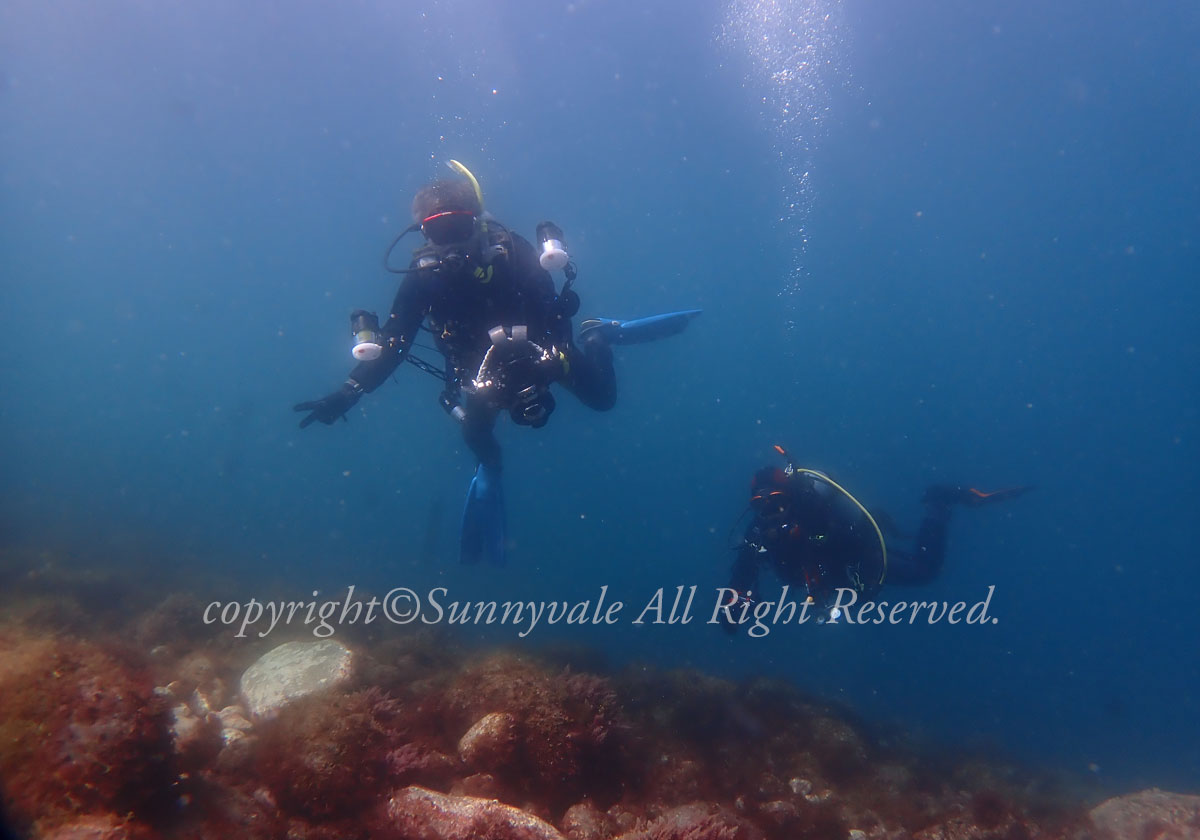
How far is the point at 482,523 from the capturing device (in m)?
8.23

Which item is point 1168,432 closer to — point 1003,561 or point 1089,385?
point 1089,385

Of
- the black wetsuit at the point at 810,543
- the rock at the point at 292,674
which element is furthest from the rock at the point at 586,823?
the black wetsuit at the point at 810,543

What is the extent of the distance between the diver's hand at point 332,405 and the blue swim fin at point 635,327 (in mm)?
3348

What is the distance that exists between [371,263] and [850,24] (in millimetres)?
63375

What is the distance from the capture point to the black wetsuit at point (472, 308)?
612 centimetres

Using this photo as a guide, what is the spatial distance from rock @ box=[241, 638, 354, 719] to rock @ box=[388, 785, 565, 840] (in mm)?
2685

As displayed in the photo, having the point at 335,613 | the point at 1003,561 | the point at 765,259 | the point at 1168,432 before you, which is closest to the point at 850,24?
the point at 765,259

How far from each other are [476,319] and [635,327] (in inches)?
121

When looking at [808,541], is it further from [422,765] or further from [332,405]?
[332,405]

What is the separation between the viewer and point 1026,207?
1895 inches

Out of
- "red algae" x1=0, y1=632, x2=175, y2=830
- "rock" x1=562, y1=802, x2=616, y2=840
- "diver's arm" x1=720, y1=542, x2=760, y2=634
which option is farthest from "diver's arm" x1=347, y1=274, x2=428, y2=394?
"diver's arm" x1=720, y1=542, x2=760, y2=634

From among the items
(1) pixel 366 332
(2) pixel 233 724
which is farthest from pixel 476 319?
(2) pixel 233 724

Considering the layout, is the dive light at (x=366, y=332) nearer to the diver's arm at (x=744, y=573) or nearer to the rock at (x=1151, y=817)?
the diver's arm at (x=744, y=573)

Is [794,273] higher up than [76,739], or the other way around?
[794,273]
